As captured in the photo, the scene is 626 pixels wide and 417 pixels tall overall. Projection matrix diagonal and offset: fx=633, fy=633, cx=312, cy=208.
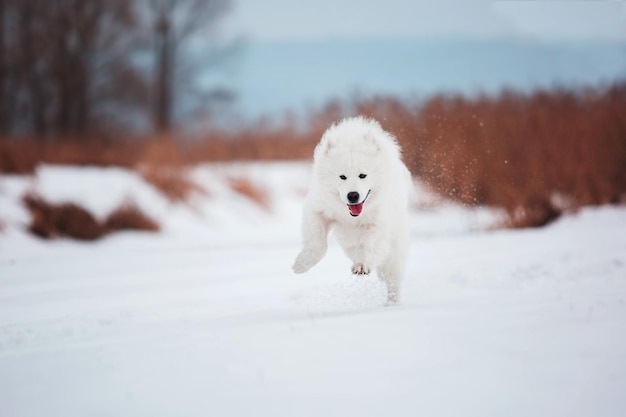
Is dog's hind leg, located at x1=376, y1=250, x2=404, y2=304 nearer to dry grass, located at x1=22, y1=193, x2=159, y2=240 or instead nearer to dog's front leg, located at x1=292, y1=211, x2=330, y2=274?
dog's front leg, located at x1=292, y1=211, x2=330, y2=274

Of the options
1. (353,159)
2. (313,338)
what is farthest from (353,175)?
(313,338)

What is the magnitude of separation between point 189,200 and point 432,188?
4102 millimetres

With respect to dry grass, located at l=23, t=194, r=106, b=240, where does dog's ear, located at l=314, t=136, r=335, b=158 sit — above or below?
above

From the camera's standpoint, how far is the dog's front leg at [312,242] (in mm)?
4156

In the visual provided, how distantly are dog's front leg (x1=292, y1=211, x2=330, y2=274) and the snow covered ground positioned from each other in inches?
10.9

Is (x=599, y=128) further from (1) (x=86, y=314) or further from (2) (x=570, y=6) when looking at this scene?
(1) (x=86, y=314)

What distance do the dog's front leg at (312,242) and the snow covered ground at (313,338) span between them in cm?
28

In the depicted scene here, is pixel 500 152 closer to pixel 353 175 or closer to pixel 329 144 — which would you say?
pixel 329 144

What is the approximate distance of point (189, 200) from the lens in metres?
10.8

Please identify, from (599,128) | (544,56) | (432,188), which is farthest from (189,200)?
(544,56)

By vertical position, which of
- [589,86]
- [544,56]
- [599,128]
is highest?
[544,56]

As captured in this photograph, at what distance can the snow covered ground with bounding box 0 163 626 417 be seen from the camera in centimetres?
254

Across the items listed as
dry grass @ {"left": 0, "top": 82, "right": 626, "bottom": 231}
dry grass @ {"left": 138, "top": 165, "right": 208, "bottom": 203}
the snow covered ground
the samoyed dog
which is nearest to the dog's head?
the samoyed dog

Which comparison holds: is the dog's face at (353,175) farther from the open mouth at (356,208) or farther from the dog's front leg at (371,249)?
the dog's front leg at (371,249)
